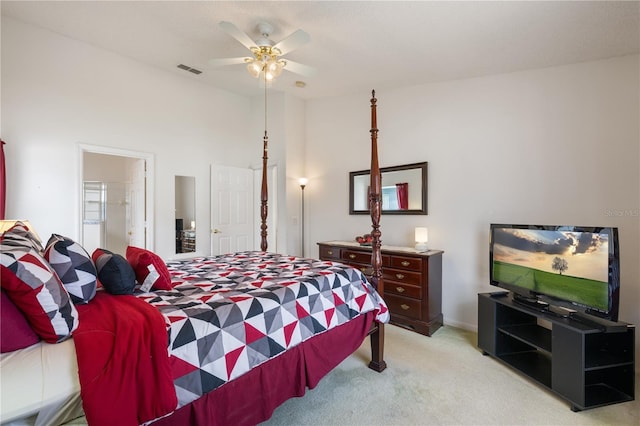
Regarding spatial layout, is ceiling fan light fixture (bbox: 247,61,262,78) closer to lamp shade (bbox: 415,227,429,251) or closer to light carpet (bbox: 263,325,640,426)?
lamp shade (bbox: 415,227,429,251)

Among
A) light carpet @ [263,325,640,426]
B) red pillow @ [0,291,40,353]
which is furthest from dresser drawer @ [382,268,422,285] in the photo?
red pillow @ [0,291,40,353]

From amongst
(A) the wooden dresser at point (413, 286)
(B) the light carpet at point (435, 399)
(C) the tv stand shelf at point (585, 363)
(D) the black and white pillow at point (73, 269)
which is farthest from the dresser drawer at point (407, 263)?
(D) the black and white pillow at point (73, 269)

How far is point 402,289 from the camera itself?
3479 millimetres

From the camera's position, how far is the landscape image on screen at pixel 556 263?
2.18 meters

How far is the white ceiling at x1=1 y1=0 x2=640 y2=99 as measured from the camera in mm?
2367

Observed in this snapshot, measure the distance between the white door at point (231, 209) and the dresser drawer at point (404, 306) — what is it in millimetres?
2599

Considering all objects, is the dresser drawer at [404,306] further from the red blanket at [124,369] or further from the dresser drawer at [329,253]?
the red blanket at [124,369]

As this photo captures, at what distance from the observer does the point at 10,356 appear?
100cm

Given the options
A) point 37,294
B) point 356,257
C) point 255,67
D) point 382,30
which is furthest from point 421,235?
point 37,294

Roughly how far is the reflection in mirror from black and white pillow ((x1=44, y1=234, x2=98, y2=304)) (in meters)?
3.17

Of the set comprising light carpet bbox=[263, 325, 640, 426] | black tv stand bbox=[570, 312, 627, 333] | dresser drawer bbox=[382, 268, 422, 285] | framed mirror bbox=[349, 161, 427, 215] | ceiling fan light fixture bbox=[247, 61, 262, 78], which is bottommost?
light carpet bbox=[263, 325, 640, 426]

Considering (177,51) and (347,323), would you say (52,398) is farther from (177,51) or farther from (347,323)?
(177,51)

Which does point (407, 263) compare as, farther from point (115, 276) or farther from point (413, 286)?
point (115, 276)

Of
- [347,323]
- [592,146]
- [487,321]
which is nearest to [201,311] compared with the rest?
[347,323]
